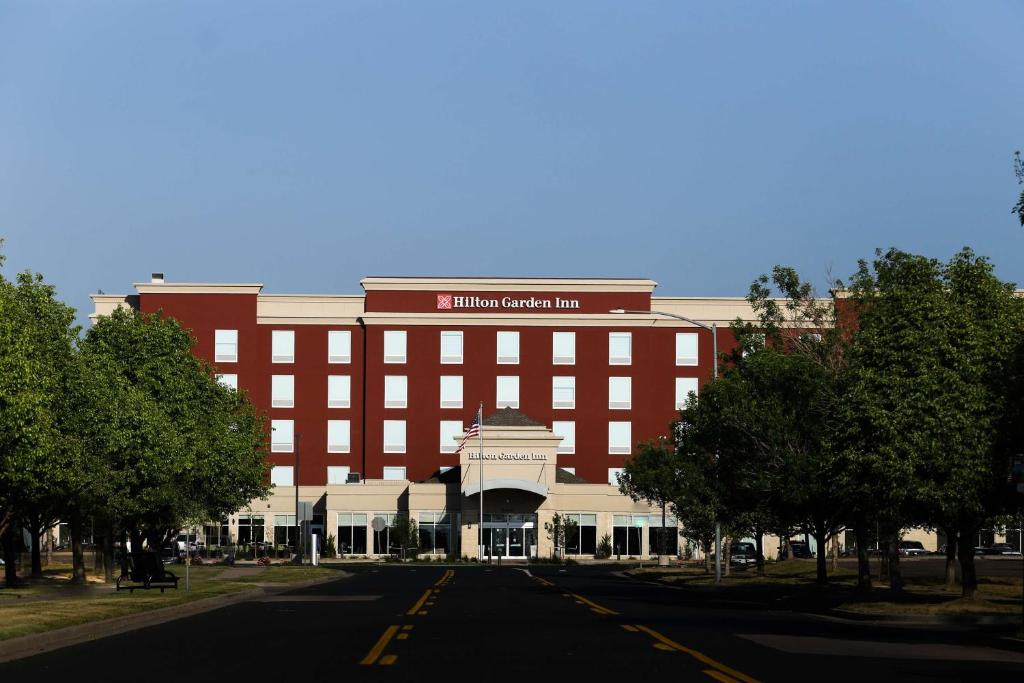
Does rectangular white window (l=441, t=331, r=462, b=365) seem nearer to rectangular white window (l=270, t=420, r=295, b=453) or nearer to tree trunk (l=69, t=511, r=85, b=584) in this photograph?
rectangular white window (l=270, t=420, r=295, b=453)

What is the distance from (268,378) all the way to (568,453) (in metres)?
24.5

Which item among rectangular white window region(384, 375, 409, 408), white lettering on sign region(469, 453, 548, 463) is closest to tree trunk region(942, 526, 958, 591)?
white lettering on sign region(469, 453, 548, 463)

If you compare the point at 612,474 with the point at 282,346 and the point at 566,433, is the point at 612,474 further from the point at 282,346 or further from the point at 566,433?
the point at 282,346

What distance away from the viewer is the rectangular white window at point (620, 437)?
11481 cm

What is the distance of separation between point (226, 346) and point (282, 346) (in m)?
4.38

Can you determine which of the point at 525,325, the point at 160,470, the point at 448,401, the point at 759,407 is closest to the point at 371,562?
the point at 448,401

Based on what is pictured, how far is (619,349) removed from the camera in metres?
115

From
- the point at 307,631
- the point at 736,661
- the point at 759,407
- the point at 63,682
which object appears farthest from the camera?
the point at 759,407

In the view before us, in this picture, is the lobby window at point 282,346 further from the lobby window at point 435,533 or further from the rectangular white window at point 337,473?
the lobby window at point 435,533

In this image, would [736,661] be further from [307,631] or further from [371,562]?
[371,562]

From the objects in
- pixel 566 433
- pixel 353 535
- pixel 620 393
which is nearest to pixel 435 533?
pixel 353 535

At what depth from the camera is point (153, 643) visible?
24.2 metres

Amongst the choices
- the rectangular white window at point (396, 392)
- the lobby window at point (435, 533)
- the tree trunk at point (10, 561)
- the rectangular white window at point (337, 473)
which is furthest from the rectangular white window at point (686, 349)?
the tree trunk at point (10, 561)

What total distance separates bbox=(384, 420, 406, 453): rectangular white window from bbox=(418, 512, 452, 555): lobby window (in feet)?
27.1
